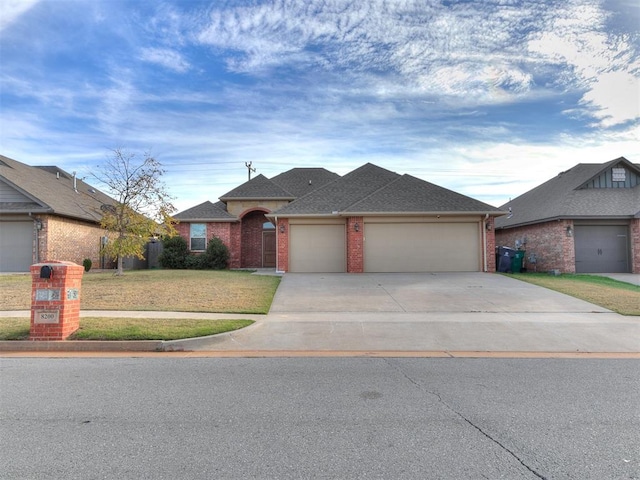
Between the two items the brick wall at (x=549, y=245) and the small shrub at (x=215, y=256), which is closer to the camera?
the brick wall at (x=549, y=245)

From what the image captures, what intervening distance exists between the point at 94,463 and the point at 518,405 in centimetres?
412

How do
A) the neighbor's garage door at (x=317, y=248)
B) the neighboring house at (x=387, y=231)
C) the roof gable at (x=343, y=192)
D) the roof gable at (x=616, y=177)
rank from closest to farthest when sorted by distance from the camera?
the neighboring house at (x=387, y=231) < the neighbor's garage door at (x=317, y=248) < the roof gable at (x=343, y=192) < the roof gable at (x=616, y=177)

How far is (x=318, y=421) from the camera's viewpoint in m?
3.98

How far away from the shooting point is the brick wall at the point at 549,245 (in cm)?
1861

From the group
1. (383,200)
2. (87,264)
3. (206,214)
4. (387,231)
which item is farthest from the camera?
(206,214)

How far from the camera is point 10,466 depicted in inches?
124

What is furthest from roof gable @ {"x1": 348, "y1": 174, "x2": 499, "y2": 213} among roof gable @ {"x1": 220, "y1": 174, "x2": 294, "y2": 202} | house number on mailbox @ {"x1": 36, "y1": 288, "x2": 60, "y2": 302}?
house number on mailbox @ {"x1": 36, "y1": 288, "x2": 60, "y2": 302}

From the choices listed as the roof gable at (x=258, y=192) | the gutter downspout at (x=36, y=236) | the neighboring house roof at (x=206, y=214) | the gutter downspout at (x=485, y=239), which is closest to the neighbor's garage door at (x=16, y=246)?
the gutter downspout at (x=36, y=236)

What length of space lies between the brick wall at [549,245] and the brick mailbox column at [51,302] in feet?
63.3

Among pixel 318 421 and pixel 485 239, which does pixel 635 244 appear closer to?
pixel 485 239

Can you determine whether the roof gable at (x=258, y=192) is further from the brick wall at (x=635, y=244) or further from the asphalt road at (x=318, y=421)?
the asphalt road at (x=318, y=421)

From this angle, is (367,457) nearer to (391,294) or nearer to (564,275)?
(391,294)

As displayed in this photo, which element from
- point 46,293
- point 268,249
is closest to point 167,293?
point 46,293

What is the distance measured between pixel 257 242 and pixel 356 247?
26.1ft
